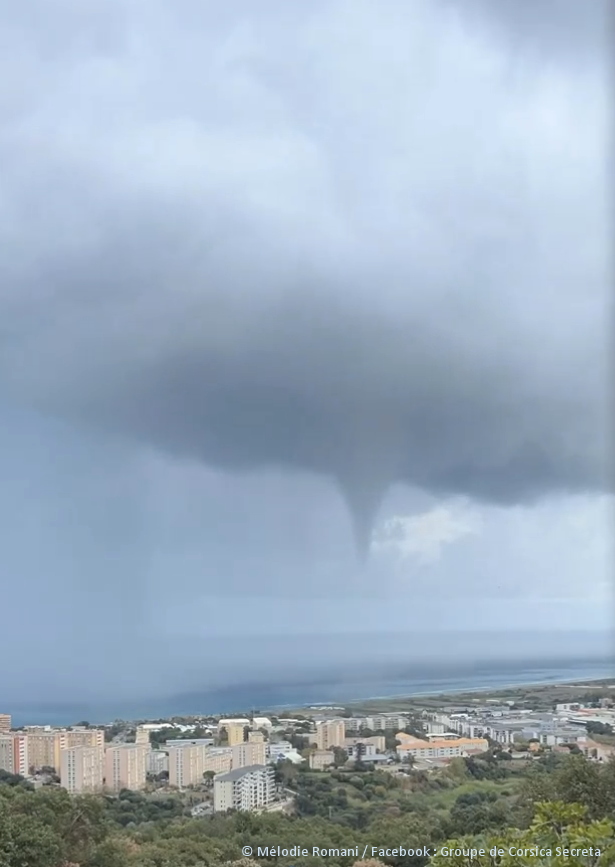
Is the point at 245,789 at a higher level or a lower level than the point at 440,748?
lower

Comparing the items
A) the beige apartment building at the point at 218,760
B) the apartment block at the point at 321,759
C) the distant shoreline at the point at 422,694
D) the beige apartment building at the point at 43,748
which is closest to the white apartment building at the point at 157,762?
the beige apartment building at the point at 218,760

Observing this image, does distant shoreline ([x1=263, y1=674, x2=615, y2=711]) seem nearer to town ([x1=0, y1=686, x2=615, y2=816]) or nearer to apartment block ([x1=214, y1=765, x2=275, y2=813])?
town ([x1=0, y1=686, x2=615, y2=816])

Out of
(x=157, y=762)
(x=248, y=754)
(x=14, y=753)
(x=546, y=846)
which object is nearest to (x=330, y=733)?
(x=248, y=754)

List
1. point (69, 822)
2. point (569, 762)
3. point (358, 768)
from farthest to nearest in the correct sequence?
1. point (358, 768)
2. point (69, 822)
3. point (569, 762)

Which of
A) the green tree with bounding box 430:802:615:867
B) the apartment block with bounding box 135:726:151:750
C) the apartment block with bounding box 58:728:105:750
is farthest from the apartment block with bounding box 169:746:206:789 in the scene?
the green tree with bounding box 430:802:615:867

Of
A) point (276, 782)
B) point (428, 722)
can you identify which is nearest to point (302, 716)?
point (276, 782)

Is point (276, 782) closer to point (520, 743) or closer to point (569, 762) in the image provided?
point (520, 743)

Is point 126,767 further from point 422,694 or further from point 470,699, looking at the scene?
point 470,699
